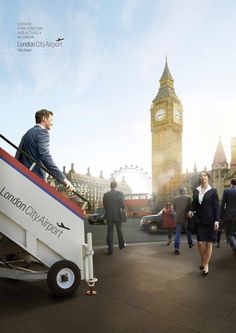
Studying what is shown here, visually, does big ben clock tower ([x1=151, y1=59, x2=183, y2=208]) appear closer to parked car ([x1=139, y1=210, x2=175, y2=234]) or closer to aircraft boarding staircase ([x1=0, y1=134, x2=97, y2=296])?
parked car ([x1=139, y1=210, x2=175, y2=234])

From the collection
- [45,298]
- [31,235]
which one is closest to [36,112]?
[31,235]

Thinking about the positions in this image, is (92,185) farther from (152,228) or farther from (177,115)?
(152,228)

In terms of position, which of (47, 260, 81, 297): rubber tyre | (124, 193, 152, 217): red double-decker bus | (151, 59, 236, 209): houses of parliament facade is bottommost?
(124, 193, 152, 217): red double-decker bus

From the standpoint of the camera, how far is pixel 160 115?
114375 millimetres

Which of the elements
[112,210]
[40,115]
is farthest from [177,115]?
[40,115]

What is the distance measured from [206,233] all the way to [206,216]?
0.29 meters

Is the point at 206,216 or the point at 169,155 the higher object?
the point at 169,155

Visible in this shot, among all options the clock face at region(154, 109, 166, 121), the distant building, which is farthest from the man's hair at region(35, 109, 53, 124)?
the distant building

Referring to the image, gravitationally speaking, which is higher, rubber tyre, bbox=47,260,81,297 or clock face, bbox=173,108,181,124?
clock face, bbox=173,108,181,124

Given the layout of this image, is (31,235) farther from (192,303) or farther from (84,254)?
(192,303)

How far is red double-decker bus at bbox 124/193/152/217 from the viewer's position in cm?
3244

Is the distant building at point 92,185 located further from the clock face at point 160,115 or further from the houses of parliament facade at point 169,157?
the clock face at point 160,115

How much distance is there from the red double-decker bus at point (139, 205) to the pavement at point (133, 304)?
27.4 m

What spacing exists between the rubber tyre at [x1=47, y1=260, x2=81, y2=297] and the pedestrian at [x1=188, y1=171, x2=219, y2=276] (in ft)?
7.80
